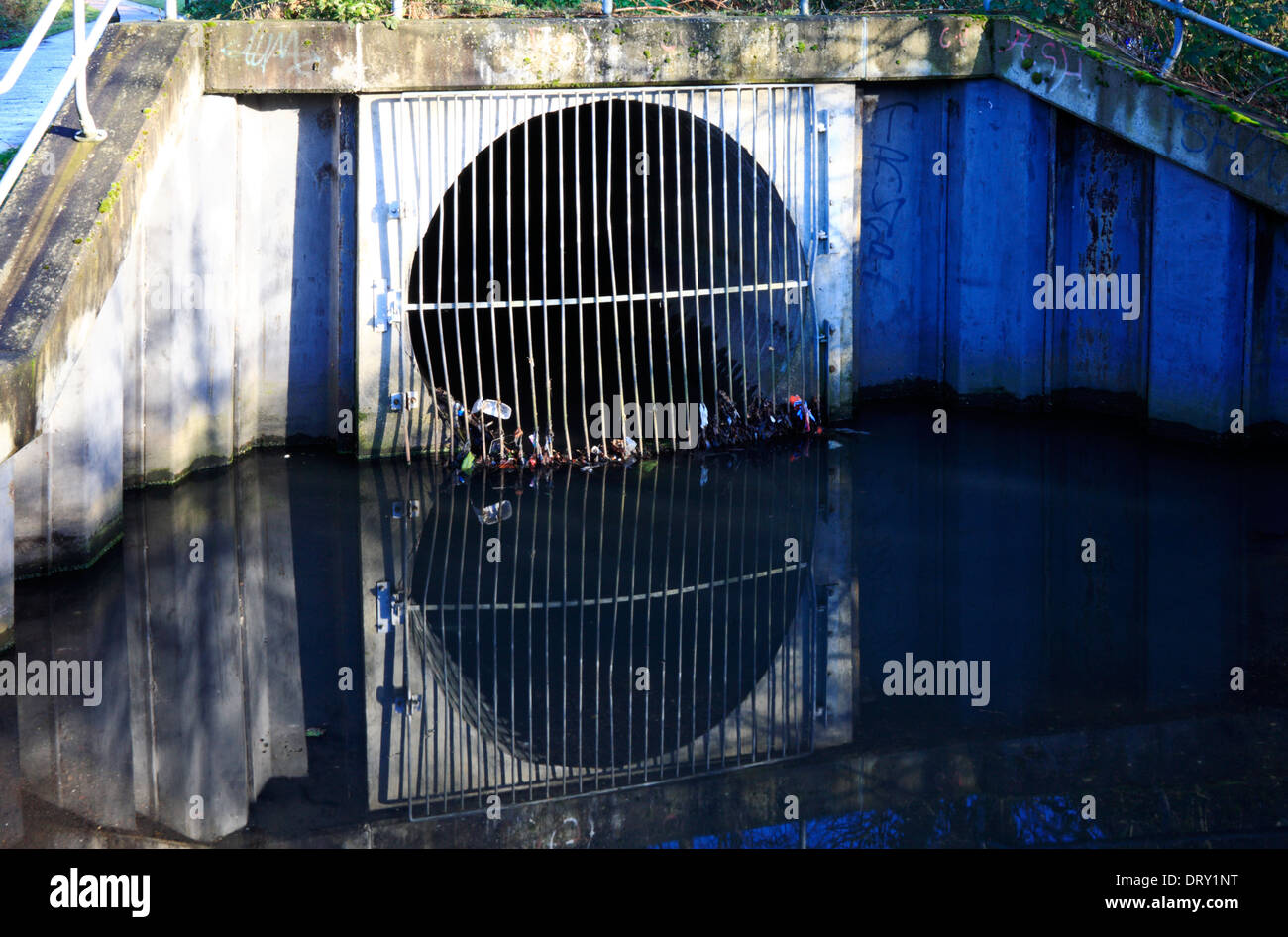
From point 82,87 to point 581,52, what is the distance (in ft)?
12.7

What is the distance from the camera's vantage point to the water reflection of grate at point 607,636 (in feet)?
22.6

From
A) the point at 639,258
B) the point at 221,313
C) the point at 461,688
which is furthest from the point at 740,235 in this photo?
the point at 461,688

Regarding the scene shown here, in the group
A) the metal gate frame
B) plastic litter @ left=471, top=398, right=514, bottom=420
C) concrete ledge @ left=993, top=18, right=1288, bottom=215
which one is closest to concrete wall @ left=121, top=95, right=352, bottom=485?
the metal gate frame

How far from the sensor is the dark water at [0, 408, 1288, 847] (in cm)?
634

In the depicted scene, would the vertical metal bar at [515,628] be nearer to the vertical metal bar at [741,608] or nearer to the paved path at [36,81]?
the vertical metal bar at [741,608]

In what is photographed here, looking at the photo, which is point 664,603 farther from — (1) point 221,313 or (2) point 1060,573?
(1) point 221,313

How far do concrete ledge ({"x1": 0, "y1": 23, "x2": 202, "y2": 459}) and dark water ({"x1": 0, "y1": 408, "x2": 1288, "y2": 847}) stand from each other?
4.70ft

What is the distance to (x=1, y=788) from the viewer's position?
641cm

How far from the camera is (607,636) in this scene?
8125mm

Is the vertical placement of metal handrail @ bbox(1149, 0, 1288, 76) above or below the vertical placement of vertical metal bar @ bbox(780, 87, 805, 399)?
above

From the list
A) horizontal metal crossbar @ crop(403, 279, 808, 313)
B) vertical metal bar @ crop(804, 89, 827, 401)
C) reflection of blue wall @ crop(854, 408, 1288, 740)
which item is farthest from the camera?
vertical metal bar @ crop(804, 89, 827, 401)

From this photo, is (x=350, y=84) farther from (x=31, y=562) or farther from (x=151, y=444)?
(x=31, y=562)

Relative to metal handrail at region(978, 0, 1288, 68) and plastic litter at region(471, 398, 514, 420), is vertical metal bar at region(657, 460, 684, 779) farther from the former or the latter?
metal handrail at region(978, 0, 1288, 68)

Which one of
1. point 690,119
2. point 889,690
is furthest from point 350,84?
point 889,690
